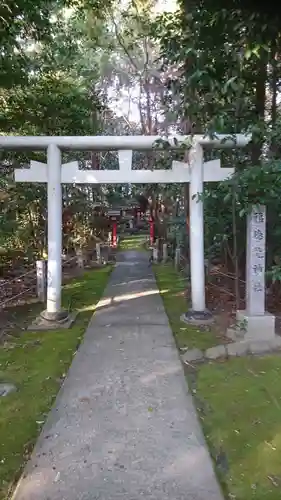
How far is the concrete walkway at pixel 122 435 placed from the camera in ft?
8.42

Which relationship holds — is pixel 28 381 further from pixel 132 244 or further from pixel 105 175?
pixel 132 244

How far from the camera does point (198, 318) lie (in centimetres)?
668

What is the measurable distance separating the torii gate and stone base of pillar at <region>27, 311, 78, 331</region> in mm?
16

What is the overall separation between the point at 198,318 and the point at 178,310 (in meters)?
0.97

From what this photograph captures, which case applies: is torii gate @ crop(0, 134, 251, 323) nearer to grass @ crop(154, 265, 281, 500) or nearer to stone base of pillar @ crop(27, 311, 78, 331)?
stone base of pillar @ crop(27, 311, 78, 331)

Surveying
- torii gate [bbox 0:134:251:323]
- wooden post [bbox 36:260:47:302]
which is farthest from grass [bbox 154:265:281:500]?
wooden post [bbox 36:260:47:302]

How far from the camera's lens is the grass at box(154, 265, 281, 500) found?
268cm

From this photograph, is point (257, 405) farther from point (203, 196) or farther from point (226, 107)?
point (203, 196)

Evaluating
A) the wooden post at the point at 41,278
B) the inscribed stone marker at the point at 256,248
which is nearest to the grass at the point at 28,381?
the wooden post at the point at 41,278

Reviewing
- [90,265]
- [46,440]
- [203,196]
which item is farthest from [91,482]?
[90,265]

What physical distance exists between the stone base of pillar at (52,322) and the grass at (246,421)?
2.66 meters

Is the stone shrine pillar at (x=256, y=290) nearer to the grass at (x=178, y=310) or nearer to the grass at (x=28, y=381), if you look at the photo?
the grass at (x=178, y=310)

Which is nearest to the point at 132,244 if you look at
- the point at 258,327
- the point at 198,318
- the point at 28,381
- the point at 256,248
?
the point at 198,318

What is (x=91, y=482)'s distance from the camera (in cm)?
261
